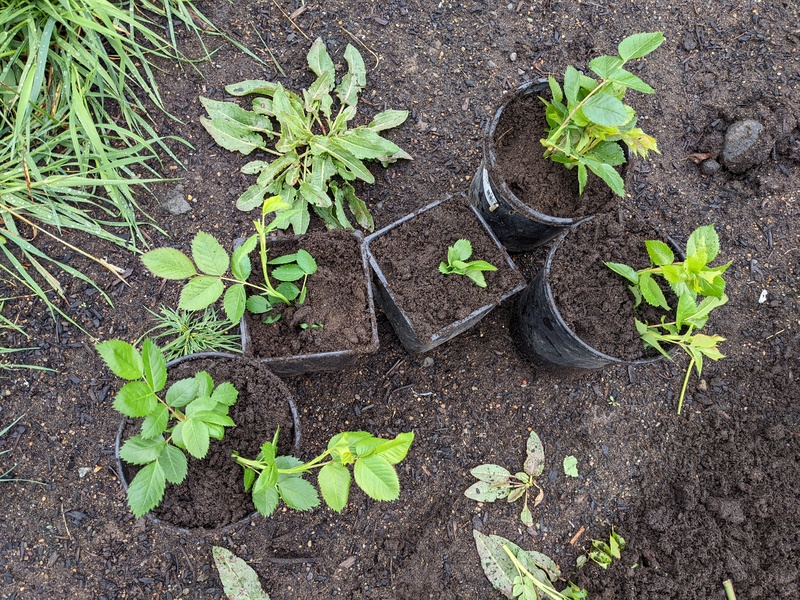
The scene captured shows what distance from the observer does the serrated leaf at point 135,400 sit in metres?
1.32

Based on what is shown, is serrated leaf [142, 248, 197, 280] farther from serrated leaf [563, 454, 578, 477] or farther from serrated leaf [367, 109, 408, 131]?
serrated leaf [563, 454, 578, 477]

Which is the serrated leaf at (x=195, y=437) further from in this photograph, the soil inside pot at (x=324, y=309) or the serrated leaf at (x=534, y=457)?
the serrated leaf at (x=534, y=457)

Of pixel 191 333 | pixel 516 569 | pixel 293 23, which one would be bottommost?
pixel 516 569

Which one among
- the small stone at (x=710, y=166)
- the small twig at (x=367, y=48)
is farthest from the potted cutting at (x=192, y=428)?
the small stone at (x=710, y=166)

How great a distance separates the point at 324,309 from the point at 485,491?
96 centimetres

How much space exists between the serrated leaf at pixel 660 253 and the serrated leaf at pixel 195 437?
1383 mm

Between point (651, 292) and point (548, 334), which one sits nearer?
point (651, 292)

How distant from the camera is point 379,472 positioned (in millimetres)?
1304

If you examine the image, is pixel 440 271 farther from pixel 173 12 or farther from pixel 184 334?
pixel 173 12

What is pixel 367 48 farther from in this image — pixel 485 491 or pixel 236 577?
pixel 236 577

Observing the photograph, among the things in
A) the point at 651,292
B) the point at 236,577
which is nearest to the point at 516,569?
the point at 236,577

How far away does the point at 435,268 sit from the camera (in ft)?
6.42

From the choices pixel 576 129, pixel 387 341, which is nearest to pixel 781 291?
pixel 576 129

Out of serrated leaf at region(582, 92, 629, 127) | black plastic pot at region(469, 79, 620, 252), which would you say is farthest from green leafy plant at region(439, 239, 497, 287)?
serrated leaf at region(582, 92, 629, 127)
